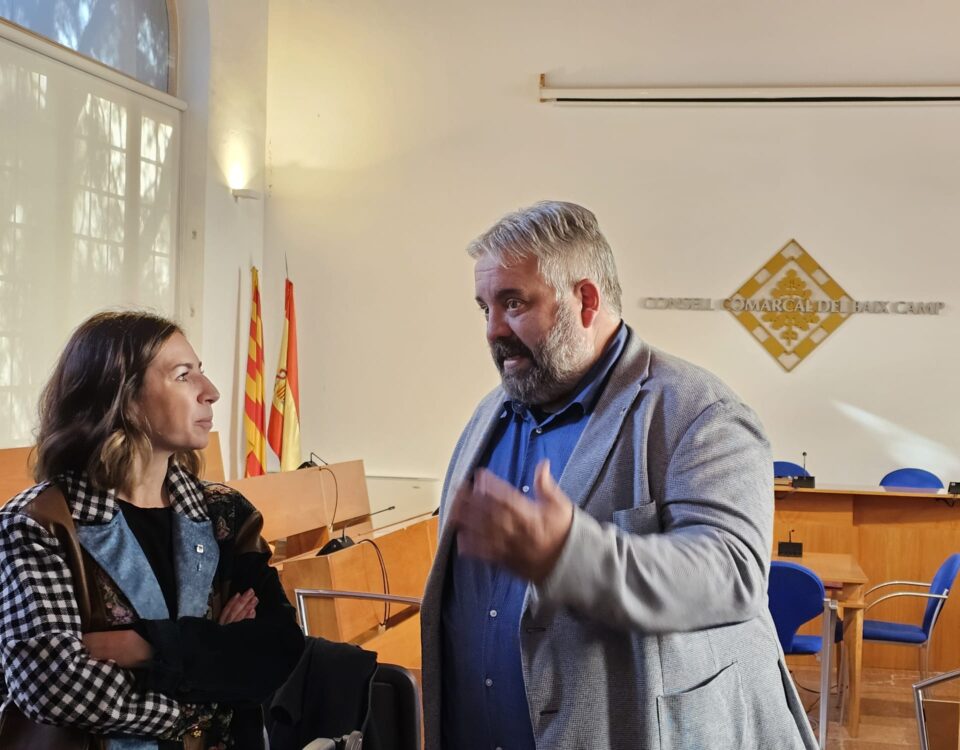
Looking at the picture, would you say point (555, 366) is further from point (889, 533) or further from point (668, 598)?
point (889, 533)

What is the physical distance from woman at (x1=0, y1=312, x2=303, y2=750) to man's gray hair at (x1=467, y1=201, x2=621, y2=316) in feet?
2.21

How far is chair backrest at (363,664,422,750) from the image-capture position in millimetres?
2277

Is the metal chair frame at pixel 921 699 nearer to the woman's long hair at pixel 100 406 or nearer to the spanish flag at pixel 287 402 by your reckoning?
the woman's long hair at pixel 100 406

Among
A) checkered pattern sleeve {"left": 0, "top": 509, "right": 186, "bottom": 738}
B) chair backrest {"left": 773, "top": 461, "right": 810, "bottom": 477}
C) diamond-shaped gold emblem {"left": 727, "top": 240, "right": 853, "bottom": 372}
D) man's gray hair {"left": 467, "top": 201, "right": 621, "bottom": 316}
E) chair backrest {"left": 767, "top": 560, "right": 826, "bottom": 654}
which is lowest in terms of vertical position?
chair backrest {"left": 767, "top": 560, "right": 826, "bottom": 654}

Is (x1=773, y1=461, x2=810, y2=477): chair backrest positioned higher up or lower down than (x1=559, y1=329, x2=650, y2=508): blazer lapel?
lower down

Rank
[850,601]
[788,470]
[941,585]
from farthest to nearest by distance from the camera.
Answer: [788,470] → [941,585] → [850,601]

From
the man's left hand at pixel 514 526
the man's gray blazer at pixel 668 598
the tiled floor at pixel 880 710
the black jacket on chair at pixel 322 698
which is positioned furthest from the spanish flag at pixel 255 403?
the man's left hand at pixel 514 526

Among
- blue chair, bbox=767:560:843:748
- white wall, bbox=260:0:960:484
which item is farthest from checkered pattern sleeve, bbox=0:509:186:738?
white wall, bbox=260:0:960:484

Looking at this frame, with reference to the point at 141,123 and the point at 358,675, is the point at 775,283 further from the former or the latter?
the point at 358,675

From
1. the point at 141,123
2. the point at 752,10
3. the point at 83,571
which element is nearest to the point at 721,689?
the point at 83,571

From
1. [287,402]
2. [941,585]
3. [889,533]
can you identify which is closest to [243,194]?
[287,402]

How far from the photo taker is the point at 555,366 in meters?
1.75

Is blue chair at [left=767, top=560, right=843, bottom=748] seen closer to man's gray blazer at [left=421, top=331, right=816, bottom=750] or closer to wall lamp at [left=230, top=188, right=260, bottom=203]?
man's gray blazer at [left=421, top=331, right=816, bottom=750]

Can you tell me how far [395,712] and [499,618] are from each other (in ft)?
2.38
